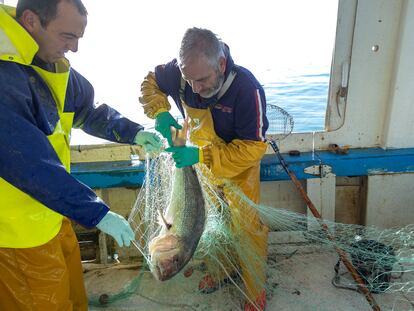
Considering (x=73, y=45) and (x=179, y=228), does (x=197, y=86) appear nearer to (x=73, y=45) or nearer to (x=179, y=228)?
(x=73, y=45)

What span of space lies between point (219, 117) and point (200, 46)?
0.66 metres

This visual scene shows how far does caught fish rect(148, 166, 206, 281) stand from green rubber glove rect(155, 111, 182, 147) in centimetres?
30

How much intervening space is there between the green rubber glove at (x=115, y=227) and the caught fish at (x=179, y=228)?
1.19ft

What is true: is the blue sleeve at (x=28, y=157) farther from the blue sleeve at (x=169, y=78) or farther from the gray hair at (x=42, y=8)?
the blue sleeve at (x=169, y=78)

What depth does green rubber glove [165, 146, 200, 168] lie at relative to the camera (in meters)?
2.66

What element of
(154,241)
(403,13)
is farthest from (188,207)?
(403,13)

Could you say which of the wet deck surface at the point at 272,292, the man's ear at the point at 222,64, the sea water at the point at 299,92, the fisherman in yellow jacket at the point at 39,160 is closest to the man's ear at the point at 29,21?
the fisherman in yellow jacket at the point at 39,160

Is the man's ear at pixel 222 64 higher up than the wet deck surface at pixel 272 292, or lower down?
higher up

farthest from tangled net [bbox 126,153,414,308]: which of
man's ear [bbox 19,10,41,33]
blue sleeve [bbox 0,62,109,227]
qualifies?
man's ear [bbox 19,10,41,33]

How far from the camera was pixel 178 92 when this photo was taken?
3227 millimetres

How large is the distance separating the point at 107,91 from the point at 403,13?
190 inches

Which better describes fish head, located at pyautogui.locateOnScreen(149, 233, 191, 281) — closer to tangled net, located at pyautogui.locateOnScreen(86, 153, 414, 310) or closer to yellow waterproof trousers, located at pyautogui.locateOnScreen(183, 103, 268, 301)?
tangled net, located at pyautogui.locateOnScreen(86, 153, 414, 310)

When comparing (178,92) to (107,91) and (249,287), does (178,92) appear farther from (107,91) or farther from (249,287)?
(107,91)

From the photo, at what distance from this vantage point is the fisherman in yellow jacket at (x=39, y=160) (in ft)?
6.13
